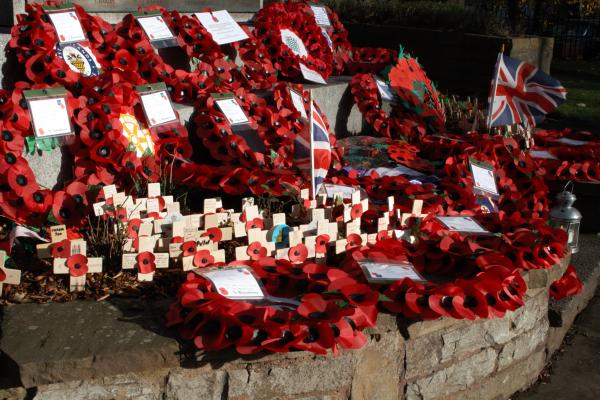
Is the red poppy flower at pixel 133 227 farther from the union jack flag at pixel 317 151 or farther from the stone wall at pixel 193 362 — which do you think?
the union jack flag at pixel 317 151

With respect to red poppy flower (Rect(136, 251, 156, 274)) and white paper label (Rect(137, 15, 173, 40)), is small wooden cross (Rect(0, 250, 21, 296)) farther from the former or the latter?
white paper label (Rect(137, 15, 173, 40))

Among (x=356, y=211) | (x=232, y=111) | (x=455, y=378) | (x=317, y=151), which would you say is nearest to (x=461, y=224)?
(x=356, y=211)

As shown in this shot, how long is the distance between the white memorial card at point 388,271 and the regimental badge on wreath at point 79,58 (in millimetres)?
2059

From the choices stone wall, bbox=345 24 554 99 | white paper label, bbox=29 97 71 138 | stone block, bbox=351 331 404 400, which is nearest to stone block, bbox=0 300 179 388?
stone block, bbox=351 331 404 400

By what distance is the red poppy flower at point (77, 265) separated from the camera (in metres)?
3.19

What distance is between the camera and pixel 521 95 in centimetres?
588

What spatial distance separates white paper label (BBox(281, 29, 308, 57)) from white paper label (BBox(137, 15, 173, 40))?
1138 millimetres

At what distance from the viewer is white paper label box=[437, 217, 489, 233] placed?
406 centimetres

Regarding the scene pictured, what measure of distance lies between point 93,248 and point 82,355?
0.88m

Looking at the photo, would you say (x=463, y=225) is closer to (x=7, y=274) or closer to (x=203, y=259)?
(x=203, y=259)

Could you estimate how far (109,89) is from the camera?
13.9ft

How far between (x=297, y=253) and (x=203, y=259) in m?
0.43

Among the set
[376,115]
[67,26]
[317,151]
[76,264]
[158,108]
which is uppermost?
[67,26]

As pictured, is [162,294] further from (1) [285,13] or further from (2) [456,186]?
(1) [285,13]
